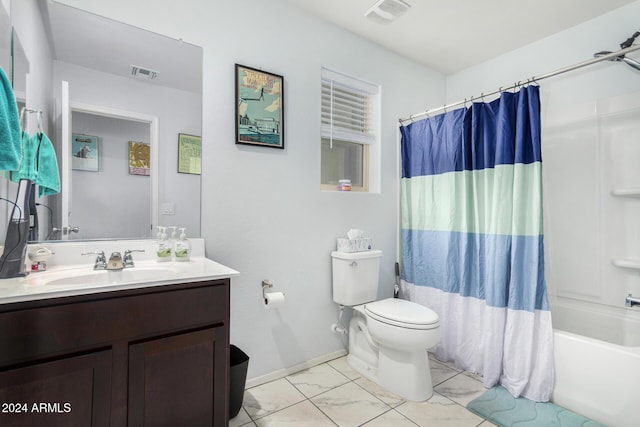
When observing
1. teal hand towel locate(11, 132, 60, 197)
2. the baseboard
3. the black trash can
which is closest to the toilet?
the baseboard

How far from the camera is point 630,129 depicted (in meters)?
2.01

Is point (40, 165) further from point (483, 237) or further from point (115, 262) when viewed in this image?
point (483, 237)

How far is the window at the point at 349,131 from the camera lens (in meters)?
2.40

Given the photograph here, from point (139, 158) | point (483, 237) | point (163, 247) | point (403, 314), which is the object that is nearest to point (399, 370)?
point (403, 314)

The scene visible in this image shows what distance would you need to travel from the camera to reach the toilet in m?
1.78

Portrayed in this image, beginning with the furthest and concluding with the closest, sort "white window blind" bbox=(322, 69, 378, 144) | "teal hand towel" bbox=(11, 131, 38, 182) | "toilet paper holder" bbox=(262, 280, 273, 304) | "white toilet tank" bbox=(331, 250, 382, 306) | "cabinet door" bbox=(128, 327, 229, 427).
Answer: "white window blind" bbox=(322, 69, 378, 144) < "white toilet tank" bbox=(331, 250, 382, 306) < "toilet paper holder" bbox=(262, 280, 273, 304) < "teal hand towel" bbox=(11, 131, 38, 182) < "cabinet door" bbox=(128, 327, 229, 427)

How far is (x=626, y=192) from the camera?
197 cm

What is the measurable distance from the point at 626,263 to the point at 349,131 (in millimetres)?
2064

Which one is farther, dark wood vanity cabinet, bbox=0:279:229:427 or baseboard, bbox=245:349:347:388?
baseboard, bbox=245:349:347:388

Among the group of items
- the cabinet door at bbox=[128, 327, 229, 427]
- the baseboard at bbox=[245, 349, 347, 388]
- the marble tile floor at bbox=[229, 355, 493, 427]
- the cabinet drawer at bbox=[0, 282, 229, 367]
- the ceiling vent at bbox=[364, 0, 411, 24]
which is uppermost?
the ceiling vent at bbox=[364, 0, 411, 24]

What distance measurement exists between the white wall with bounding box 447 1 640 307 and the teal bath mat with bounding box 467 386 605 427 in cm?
A: 85

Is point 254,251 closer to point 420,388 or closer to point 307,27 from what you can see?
point 420,388

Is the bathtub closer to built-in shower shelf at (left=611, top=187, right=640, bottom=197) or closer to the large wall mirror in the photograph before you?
built-in shower shelf at (left=611, top=187, right=640, bottom=197)

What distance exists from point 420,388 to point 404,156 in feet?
5.75
